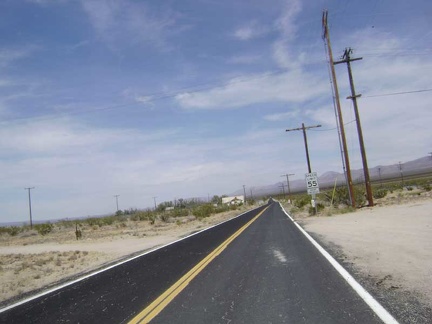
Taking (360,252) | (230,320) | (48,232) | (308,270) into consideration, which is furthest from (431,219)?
(48,232)

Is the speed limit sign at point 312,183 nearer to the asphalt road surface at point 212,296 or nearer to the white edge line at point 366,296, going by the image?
the asphalt road surface at point 212,296

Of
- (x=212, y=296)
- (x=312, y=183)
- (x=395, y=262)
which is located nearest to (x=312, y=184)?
(x=312, y=183)

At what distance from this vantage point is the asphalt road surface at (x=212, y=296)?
6352 mm

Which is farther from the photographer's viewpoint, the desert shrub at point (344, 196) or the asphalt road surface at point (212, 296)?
the desert shrub at point (344, 196)

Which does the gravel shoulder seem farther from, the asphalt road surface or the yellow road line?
the yellow road line

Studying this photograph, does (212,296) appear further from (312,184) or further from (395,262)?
(312,184)

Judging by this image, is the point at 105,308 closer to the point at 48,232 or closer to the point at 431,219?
the point at 431,219

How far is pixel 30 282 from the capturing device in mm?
12094

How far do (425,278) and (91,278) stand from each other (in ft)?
25.4

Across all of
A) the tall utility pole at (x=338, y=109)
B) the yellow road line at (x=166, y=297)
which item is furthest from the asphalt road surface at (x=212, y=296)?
the tall utility pole at (x=338, y=109)

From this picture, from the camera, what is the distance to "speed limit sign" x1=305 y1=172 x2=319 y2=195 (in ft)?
116

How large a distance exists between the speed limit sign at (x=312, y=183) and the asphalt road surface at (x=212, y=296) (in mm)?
23490

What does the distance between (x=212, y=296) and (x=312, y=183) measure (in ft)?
96.6

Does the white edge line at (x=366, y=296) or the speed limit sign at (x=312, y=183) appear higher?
the speed limit sign at (x=312, y=183)
